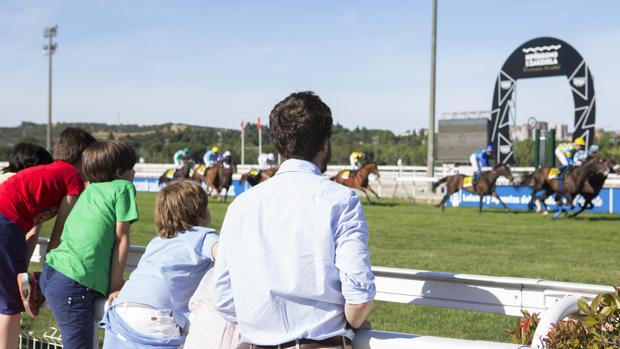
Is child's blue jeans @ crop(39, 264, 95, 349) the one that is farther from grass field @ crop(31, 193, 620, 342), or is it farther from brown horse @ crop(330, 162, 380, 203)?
brown horse @ crop(330, 162, 380, 203)

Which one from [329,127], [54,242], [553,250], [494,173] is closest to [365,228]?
[329,127]

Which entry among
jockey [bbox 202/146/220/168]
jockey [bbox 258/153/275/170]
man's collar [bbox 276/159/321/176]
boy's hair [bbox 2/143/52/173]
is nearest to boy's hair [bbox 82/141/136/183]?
boy's hair [bbox 2/143/52/173]

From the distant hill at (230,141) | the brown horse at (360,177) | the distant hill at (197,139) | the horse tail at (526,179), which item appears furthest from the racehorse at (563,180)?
the distant hill at (197,139)

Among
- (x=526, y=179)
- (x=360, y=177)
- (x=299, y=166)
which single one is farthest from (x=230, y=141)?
(x=299, y=166)

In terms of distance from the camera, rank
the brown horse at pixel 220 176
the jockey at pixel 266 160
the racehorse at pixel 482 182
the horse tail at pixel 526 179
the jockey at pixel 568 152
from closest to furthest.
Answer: the jockey at pixel 568 152 → the horse tail at pixel 526 179 → the racehorse at pixel 482 182 → the brown horse at pixel 220 176 → the jockey at pixel 266 160

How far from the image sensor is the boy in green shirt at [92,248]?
2.99 meters

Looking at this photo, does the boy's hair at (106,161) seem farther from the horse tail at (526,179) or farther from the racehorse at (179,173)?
the racehorse at (179,173)

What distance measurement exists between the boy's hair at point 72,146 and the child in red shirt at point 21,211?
2.6 inches

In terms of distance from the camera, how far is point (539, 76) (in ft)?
82.3

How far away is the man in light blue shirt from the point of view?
183 centimetres

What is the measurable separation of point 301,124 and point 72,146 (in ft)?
6.02

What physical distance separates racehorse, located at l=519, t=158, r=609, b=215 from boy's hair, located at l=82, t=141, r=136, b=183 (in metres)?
14.3

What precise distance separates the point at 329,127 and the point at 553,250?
8660 mm

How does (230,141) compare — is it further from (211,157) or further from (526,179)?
(526,179)
